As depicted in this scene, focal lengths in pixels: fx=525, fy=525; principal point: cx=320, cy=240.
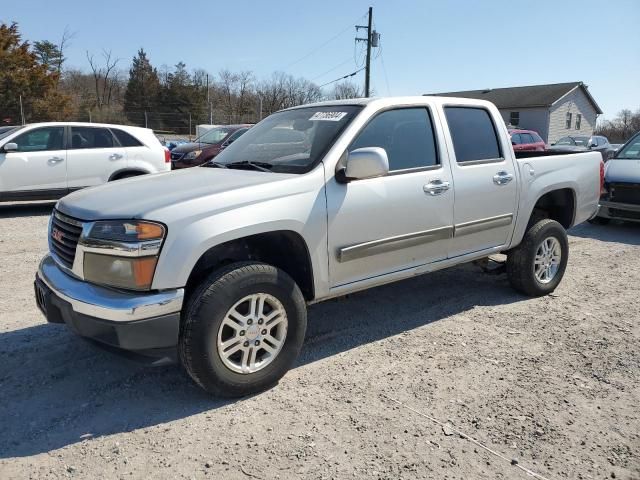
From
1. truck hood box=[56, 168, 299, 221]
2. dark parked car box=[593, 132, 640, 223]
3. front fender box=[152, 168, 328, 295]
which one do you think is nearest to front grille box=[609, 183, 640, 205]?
dark parked car box=[593, 132, 640, 223]

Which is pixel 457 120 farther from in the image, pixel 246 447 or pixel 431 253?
pixel 246 447

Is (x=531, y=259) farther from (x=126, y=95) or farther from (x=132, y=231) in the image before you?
(x=126, y=95)

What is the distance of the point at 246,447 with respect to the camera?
9.32 ft

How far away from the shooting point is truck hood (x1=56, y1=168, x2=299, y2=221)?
306 cm

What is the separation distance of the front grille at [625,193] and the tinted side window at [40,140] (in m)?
9.81

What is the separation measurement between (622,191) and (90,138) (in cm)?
952

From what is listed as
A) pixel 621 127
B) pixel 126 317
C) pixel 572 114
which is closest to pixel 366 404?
pixel 126 317

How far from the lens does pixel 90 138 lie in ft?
32.2

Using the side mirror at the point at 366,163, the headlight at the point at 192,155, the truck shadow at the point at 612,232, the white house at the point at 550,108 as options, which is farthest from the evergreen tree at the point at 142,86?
the side mirror at the point at 366,163

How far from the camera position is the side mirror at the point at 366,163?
348 centimetres

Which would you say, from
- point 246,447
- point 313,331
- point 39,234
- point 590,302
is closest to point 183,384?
point 246,447

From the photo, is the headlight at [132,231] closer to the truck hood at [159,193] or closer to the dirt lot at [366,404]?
the truck hood at [159,193]

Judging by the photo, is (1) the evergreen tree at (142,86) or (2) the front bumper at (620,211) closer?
(2) the front bumper at (620,211)

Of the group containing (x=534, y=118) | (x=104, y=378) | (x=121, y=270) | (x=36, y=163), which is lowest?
(x=104, y=378)
